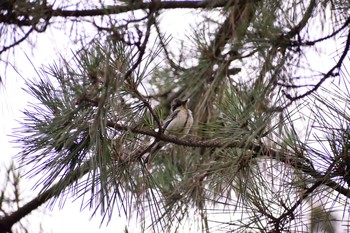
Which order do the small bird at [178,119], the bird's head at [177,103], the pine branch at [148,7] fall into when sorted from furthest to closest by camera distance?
1. the small bird at [178,119]
2. the bird's head at [177,103]
3. the pine branch at [148,7]

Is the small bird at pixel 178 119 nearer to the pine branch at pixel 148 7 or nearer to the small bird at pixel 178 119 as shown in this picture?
the small bird at pixel 178 119

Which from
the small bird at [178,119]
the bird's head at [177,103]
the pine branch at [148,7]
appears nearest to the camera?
the pine branch at [148,7]

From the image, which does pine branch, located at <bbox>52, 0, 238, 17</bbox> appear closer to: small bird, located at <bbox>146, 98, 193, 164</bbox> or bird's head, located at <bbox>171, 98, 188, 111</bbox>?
bird's head, located at <bbox>171, 98, 188, 111</bbox>

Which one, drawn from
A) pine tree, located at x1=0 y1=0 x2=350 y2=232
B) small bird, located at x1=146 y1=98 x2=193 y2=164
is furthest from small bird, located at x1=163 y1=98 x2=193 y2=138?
pine tree, located at x1=0 y1=0 x2=350 y2=232

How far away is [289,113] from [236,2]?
1.27ft

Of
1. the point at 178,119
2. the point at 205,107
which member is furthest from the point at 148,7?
the point at 178,119

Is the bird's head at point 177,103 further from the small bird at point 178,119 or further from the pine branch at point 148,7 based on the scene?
the pine branch at point 148,7

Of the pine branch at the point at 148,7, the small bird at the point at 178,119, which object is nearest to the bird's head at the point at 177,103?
the small bird at the point at 178,119

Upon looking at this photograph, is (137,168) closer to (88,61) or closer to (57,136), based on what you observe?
(57,136)

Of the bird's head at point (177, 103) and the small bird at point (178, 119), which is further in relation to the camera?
the small bird at point (178, 119)

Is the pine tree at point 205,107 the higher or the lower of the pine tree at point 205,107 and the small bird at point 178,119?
the lower

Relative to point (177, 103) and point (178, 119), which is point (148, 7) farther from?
point (178, 119)

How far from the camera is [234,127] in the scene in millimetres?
2295

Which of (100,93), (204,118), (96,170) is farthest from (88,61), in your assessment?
(204,118)
